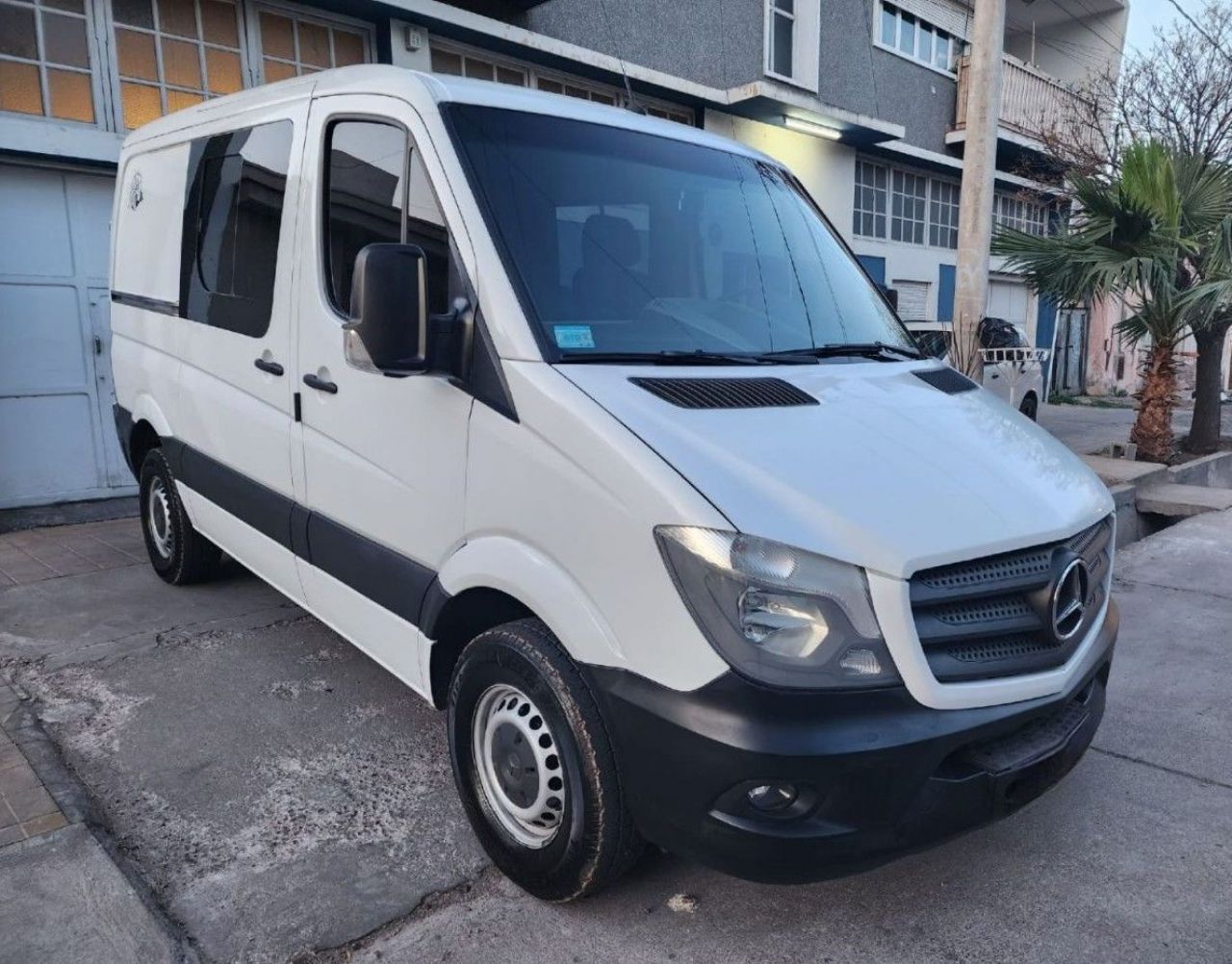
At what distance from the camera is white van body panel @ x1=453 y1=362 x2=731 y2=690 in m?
2.13

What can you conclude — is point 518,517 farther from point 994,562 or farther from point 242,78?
point 242,78

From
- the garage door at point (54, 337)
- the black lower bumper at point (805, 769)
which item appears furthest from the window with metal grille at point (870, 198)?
the black lower bumper at point (805, 769)

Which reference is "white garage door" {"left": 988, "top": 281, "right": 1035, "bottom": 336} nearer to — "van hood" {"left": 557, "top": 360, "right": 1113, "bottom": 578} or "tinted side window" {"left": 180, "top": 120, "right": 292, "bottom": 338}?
"tinted side window" {"left": 180, "top": 120, "right": 292, "bottom": 338}

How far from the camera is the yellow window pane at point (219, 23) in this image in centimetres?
738

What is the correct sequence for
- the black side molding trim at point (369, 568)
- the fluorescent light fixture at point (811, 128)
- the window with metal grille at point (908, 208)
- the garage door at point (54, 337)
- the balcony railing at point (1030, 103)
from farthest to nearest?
the balcony railing at point (1030, 103), the window with metal grille at point (908, 208), the fluorescent light fixture at point (811, 128), the garage door at point (54, 337), the black side molding trim at point (369, 568)

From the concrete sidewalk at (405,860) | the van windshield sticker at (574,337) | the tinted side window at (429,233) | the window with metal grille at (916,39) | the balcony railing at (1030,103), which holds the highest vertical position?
the window with metal grille at (916,39)

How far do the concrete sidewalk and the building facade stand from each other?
326cm

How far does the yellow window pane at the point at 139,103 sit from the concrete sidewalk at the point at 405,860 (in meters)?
4.59

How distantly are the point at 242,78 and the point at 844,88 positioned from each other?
916cm

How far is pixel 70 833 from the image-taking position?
2.84 m

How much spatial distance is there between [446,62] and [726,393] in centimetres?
749

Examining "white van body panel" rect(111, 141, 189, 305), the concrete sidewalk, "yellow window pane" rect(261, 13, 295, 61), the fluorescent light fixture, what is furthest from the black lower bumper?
the fluorescent light fixture

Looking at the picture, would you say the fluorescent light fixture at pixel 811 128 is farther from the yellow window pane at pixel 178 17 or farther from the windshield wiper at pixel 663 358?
the windshield wiper at pixel 663 358

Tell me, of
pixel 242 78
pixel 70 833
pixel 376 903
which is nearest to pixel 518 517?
pixel 376 903
